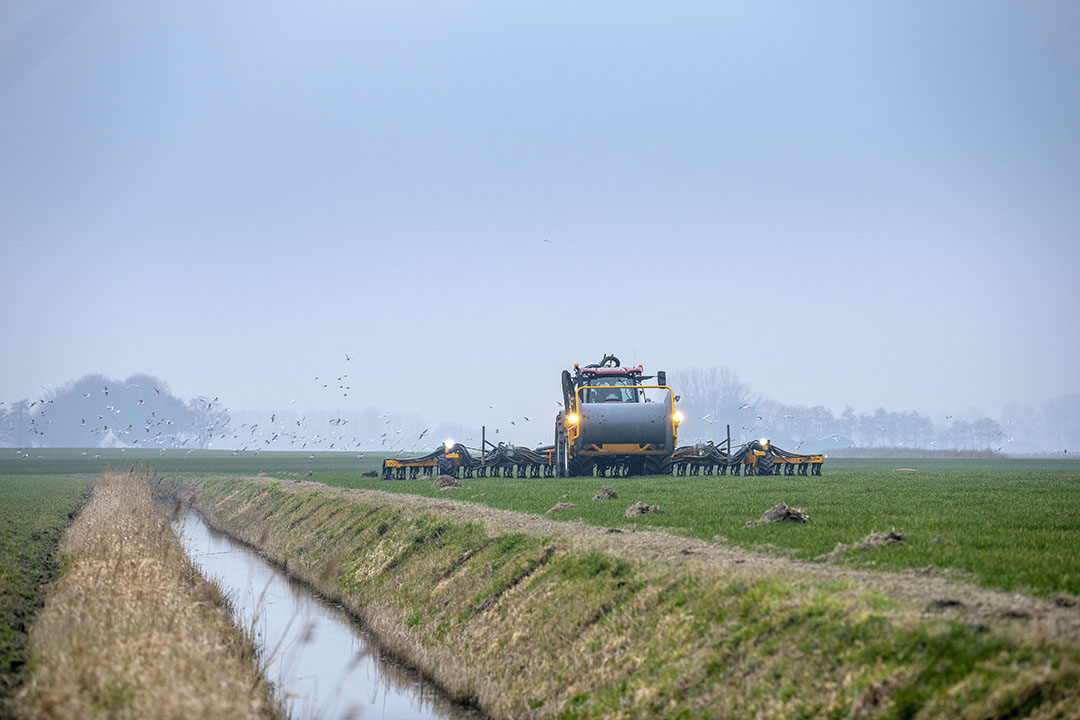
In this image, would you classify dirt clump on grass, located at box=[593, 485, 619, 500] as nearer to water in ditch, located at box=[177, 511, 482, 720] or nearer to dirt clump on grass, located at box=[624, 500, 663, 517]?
dirt clump on grass, located at box=[624, 500, 663, 517]

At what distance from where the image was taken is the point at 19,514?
116 feet

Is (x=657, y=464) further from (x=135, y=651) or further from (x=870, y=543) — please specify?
(x=135, y=651)

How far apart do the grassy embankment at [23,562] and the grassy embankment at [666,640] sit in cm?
356

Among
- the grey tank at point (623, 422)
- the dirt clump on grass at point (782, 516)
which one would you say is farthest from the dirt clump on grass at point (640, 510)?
the grey tank at point (623, 422)

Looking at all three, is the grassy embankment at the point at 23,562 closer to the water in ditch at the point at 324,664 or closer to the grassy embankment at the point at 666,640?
the water in ditch at the point at 324,664

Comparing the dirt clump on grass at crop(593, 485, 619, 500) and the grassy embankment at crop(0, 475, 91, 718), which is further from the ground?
the dirt clump on grass at crop(593, 485, 619, 500)

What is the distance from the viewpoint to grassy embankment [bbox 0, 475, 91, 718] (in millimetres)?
12984

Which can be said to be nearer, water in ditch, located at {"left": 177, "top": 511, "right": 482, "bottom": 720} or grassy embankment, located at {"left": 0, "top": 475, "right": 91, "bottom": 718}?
grassy embankment, located at {"left": 0, "top": 475, "right": 91, "bottom": 718}

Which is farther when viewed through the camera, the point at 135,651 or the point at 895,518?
the point at 895,518

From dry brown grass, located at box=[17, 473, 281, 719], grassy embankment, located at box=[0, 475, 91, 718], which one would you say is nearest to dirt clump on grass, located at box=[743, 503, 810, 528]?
dry brown grass, located at box=[17, 473, 281, 719]

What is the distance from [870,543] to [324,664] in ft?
32.0

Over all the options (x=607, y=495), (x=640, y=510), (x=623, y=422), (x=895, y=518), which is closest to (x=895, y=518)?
(x=895, y=518)

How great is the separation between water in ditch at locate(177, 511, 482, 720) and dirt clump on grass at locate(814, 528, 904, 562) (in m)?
5.77

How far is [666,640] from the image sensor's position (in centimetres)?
1208
